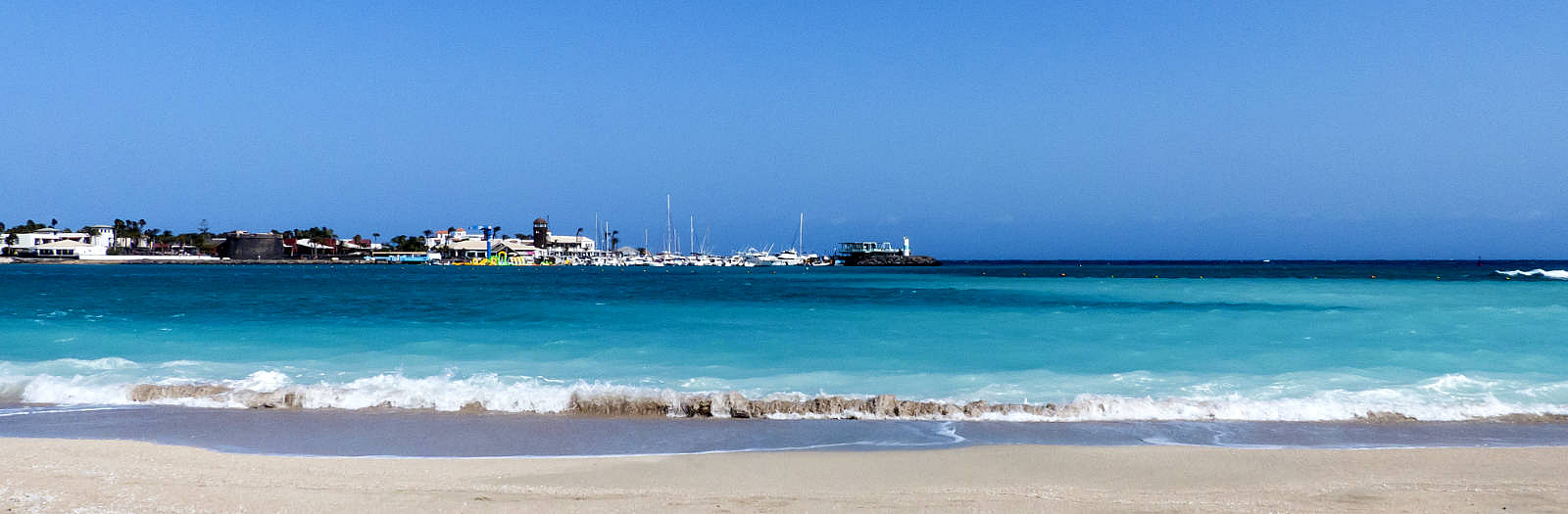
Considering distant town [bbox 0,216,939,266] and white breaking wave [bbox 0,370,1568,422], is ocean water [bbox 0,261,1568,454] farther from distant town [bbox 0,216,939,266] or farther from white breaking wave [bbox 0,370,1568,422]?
distant town [bbox 0,216,939,266]

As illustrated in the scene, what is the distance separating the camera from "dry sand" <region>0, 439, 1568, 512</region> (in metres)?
5.29

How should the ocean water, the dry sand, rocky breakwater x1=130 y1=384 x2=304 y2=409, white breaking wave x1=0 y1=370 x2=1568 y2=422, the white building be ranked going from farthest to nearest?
the white building → the ocean water → rocky breakwater x1=130 y1=384 x2=304 y2=409 → white breaking wave x1=0 y1=370 x2=1568 y2=422 → the dry sand

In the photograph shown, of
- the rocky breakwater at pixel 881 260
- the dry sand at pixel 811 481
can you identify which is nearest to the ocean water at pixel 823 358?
the dry sand at pixel 811 481

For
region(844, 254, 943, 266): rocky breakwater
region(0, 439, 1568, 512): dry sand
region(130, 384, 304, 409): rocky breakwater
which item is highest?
region(844, 254, 943, 266): rocky breakwater

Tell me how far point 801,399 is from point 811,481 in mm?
3196

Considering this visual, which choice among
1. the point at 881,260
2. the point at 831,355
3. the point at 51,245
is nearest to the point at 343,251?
the point at 51,245

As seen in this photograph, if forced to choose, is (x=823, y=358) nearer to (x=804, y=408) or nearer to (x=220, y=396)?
(x=804, y=408)

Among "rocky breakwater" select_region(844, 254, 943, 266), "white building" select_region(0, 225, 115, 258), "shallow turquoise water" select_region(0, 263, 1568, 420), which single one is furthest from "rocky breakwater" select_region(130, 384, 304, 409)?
"white building" select_region(0, 225, 115, 258)

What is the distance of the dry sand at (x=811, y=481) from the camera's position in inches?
208

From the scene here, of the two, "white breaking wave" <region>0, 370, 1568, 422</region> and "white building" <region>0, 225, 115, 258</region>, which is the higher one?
"white building" <region>0, 225, 115, 258</region>

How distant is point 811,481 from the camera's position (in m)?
6.11

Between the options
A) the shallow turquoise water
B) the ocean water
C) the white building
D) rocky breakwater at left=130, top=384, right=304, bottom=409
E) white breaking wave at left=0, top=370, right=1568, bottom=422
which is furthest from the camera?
the white building

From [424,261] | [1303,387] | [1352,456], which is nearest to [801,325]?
[1303,387]

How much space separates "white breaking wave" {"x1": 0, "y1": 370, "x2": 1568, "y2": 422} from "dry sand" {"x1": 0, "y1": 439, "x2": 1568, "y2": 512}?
1677 millimetres
